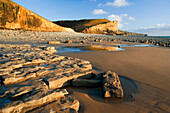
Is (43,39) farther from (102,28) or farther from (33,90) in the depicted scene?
(102,28)

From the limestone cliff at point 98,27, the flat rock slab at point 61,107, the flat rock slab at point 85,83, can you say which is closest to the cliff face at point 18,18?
the limestone cliff at point 98,27

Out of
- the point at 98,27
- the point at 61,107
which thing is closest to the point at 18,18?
the point at 61,107

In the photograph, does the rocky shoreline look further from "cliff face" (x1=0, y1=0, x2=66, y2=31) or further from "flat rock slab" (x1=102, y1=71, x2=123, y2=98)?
"flat rock slab" (x1=102, y1=71, x2=123, y2=98)

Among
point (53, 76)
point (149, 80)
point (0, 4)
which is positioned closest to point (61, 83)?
point (53, 76)

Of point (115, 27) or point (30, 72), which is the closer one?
point (30, 72)

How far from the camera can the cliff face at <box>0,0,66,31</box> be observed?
75.6ft

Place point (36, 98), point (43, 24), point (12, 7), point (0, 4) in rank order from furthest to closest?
point (43, 24) < point (12, 7) < point (0, 4) < point (36, 98)

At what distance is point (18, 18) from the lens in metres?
25.1

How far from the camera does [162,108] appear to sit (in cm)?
181

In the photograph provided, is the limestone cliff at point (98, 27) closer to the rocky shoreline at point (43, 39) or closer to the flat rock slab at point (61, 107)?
the rocky shoreline at point (43, 39)

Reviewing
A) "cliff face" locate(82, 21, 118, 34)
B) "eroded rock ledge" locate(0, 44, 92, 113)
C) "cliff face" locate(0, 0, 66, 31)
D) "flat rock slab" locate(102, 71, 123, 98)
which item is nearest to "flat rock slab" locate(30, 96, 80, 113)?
"eroded rock ledge" locate(0, 44, 92, 113)

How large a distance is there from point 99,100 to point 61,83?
0.92 meters

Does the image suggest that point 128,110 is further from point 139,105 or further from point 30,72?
point 30,72

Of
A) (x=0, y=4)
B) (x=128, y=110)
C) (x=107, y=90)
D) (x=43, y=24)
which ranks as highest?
(x=0, y=4)
